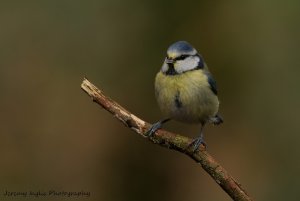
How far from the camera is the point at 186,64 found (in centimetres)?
480

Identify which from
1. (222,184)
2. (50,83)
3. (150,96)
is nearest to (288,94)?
(150,96)

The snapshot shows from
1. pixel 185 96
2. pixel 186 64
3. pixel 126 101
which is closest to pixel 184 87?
pixel 185 96

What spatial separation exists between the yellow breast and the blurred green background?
1965 mm

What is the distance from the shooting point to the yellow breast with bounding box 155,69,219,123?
4.68m

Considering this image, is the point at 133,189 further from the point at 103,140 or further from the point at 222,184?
the point at 222,184

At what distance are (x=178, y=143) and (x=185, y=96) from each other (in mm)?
562

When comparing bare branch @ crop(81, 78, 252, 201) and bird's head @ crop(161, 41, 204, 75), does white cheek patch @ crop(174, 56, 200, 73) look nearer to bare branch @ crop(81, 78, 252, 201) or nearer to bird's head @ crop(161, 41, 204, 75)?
bird's head @ crop(161, 41, 204, 75)

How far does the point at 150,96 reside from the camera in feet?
22.5

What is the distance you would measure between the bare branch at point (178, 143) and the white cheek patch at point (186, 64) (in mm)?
643

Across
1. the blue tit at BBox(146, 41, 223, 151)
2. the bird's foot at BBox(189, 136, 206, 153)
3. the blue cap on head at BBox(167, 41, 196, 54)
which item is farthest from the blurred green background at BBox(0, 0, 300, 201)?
the bird's foot at BBox(189, 136, 206, 153)

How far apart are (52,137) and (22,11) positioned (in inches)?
59.3

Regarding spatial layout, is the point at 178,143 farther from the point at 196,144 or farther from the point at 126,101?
the point at 126,101

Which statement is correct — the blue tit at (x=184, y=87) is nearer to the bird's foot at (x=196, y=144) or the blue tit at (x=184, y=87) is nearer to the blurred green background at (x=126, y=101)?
the bird's foot at (x=196, y=144)

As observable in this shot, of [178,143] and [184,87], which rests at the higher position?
[184,87]
